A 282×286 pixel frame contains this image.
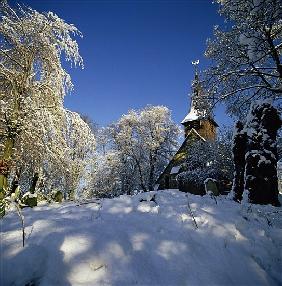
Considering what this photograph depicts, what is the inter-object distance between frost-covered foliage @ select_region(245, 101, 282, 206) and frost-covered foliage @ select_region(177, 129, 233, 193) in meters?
13.7

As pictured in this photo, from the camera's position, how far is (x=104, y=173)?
33438mm

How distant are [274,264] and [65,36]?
10360 millimetres

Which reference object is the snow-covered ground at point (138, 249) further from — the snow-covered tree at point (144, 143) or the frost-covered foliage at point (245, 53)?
the snow-covered tree at point (144, 143)

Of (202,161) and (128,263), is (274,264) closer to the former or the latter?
(128,263)

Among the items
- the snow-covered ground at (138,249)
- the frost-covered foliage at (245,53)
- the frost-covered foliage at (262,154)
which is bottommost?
the snow-covered ground at (138,249)

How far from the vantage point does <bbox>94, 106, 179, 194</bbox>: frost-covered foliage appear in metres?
32.8

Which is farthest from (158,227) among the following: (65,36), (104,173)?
(104,173)

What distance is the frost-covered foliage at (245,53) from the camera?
10398mm

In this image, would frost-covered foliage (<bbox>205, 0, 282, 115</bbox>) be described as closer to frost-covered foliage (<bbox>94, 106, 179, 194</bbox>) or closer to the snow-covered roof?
→ the snow-covered roof

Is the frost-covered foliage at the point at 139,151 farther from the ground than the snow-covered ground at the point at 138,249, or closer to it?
farther from the ground

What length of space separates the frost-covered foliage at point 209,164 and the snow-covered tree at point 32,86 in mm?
14070

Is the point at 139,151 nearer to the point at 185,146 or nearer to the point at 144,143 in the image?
the point at 144,143

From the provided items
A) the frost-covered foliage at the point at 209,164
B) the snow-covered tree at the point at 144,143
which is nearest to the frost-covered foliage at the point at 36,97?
the frost-covered foliage at the point at 209,164

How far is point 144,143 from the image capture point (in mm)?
32750
